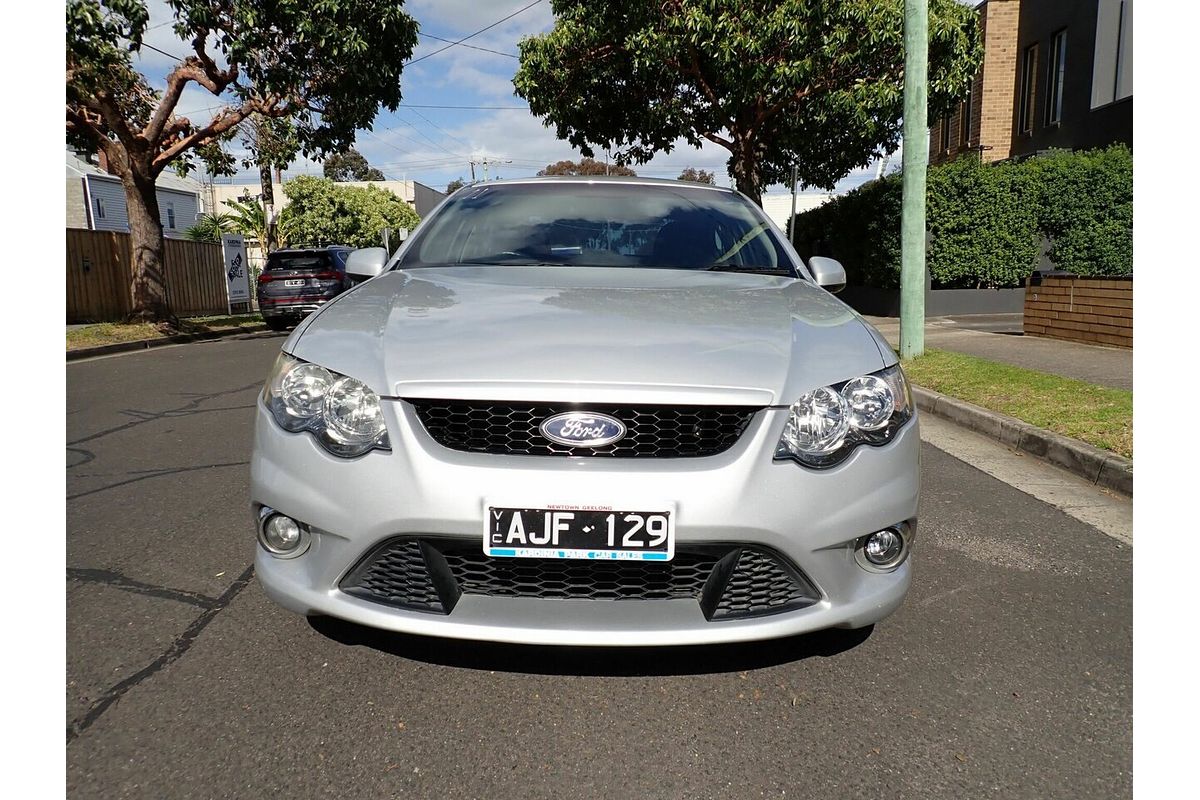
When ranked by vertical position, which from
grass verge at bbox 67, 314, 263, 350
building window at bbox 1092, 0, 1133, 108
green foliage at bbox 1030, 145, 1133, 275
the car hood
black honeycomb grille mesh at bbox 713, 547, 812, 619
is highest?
building window at bbox 1092, 0, 1133, 108

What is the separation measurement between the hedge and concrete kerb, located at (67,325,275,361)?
1310 cm

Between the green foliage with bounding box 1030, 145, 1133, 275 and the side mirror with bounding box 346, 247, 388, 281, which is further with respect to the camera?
the green foliage with bounding box 1030, 145, 1133, 275

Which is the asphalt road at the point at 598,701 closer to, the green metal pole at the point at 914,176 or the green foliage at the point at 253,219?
the green metal pole at the point at 914,176

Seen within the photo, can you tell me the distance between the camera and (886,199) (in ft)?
53.3

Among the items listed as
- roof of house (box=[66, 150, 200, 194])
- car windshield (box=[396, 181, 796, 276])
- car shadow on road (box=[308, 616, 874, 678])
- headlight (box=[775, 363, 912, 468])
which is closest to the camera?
headlight (box=[775, 363, 912, 468])

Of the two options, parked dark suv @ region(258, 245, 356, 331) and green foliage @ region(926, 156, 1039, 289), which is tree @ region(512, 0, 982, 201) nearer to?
green foliage @ region(926, 156, 1039, 289)

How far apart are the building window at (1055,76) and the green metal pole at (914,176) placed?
12.5 m

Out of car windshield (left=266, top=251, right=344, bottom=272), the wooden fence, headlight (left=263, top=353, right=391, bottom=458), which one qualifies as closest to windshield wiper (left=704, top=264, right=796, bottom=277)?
headlight (left=263, top=353, right=391, bottom=458)

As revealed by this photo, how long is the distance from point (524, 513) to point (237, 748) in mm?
931

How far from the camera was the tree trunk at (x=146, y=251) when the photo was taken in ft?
50.5

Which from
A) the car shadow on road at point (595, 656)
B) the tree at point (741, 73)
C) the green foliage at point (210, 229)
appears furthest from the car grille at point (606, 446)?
the green foliage at point (210, 229)

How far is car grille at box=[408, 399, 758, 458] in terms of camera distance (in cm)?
206
